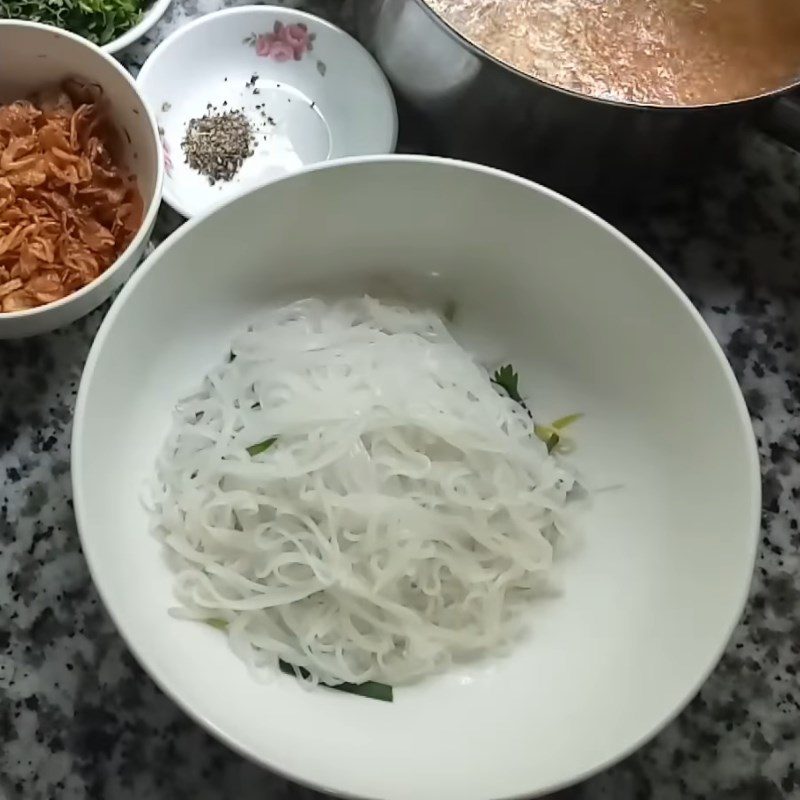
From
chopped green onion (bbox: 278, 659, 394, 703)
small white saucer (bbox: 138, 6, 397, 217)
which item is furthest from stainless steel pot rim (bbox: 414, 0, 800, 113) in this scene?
chopped green onion (bbox: 278, 659, 394, 703)

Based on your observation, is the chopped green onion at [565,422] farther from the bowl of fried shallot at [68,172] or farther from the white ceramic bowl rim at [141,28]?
the white ceramic bowl rim at [141,28]

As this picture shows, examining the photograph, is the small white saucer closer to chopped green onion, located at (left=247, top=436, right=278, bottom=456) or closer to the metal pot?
the metal pot

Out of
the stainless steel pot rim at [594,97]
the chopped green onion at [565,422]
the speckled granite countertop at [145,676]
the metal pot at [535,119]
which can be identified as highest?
Answer: the stainless steel pot rim at [594,97]

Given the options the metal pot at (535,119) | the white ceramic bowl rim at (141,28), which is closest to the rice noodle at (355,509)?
the metal pot at (535,119)

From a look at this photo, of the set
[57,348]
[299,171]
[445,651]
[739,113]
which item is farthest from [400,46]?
[445,651]

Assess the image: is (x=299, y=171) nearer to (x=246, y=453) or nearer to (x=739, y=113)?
(x=246, y=453)
